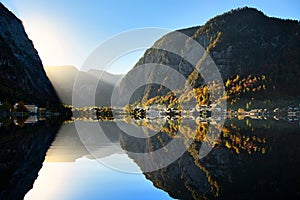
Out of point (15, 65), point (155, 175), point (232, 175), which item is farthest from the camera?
point (15, 65)

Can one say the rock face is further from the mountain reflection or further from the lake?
the mountain reflection

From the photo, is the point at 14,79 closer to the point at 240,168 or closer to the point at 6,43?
the point at 6,43


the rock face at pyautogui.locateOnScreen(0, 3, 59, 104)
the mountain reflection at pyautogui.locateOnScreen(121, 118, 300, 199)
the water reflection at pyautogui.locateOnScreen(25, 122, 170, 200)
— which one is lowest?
the water reflection at pyautogui.locateOnScreen(25, 122, 170, 200)

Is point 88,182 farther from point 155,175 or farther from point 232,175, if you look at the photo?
point 232,175

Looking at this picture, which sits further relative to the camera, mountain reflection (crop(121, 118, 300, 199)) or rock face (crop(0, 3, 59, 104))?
rock face (crop(0, 3, 59, 104))

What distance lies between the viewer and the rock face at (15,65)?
154 m

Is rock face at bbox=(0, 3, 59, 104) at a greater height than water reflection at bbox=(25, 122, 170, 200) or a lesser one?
greater

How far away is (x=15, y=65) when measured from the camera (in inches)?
6590

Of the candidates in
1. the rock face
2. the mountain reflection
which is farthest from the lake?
the rock face

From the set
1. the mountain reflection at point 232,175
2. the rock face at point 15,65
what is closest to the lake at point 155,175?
the mountain reflection at point 232,175

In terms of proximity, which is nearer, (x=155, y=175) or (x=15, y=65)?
(x=155, y=175)

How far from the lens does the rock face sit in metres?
154

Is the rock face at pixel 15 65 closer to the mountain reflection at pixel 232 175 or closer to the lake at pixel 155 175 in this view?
the lake at pixel 155 175

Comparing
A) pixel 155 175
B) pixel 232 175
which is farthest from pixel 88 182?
pixel 232 175
